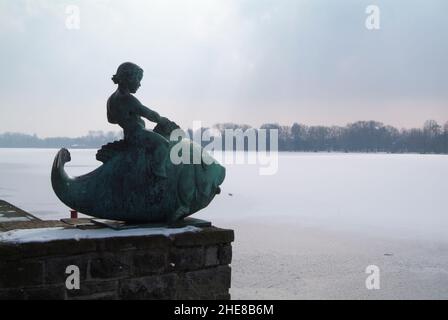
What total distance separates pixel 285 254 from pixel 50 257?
5772 millimetres

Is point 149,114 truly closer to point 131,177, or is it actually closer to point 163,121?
point 163,121

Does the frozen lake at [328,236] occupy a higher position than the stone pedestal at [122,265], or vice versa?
the stone pedestal at [122,265]

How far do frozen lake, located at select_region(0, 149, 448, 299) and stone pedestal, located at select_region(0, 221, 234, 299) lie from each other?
219 centimetres

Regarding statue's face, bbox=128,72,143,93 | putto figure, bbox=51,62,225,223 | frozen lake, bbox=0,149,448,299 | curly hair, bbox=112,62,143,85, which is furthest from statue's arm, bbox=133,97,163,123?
frozen lake, bbox=0,149,448,299

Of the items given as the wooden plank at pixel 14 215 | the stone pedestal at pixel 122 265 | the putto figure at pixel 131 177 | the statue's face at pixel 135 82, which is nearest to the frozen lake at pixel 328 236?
the stone pedestal at pixel 122 265

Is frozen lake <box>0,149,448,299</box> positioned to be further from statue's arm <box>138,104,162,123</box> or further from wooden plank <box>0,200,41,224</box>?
statue's arm <box>138,104,162,123</box>

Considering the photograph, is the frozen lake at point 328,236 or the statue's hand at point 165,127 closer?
the statue's hand at point 165,127

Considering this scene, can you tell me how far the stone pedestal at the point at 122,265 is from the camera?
12.7 feet

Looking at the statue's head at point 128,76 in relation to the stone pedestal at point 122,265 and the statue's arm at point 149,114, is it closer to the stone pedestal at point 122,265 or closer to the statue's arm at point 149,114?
the statue's arm at point 149,114

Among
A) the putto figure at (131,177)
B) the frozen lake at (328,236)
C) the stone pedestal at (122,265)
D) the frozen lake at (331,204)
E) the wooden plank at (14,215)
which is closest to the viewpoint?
the stone pedestal at (122,265)

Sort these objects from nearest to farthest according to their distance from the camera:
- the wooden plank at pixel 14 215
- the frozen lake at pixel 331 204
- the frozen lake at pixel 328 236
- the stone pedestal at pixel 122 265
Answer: the stone pedestal at pixel 122 265
the frozen lake at pixel 328 236
the wooden plank at pixel 14 215
the frozen lake at pixel 331 204

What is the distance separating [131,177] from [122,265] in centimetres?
83

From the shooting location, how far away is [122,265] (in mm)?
4207

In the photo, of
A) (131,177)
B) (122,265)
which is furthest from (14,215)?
(122,265)
